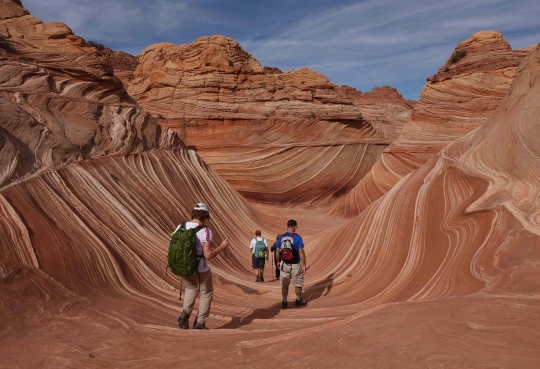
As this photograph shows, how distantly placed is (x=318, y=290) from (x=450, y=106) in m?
11.3

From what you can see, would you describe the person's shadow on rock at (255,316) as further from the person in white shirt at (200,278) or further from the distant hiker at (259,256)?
the distant hiker at (259,256)

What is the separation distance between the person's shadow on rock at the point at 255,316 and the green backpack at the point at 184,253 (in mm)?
1067

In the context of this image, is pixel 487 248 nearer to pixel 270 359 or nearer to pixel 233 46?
pixel 270 359

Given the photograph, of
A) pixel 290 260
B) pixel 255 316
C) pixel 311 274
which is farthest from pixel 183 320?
pixel 311 274

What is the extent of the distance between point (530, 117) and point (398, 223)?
2.44 m

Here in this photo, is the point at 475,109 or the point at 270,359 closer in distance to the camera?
the point at 270,359

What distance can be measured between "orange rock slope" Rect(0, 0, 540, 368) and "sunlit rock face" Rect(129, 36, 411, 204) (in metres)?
8.46

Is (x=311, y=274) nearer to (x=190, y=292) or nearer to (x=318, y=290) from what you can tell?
(x=318, y=290)

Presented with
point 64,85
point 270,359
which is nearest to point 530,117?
point 270,359

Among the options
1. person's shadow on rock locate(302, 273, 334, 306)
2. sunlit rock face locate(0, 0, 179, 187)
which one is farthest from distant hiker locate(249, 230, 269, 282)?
sunlit rock face locate(0, 0, 179, 187)

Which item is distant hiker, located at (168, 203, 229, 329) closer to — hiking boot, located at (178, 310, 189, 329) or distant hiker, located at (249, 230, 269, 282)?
hiking boot, located at (178, 310, 189, 329)

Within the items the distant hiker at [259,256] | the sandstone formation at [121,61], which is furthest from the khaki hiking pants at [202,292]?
the sandstone formation at [121,61]

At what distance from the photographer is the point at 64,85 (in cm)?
1010

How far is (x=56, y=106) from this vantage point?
30.0ft
